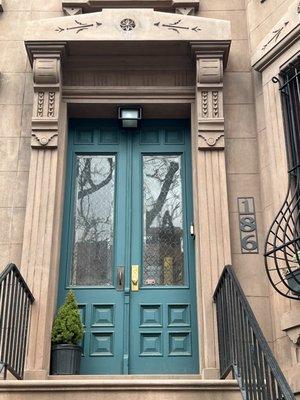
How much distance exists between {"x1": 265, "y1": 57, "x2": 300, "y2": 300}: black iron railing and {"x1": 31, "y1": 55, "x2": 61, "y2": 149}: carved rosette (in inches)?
88.5

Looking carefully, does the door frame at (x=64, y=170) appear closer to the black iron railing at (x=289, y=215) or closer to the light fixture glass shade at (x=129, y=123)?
the light fixture glass shade at (x=129, y=123)

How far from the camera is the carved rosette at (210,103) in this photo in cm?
564

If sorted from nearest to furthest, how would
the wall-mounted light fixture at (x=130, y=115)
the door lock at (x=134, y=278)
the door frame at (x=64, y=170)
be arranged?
1. the door frame at (x=64, y=170)
2. the door lock at (x=134, y=278)
3. the wall-mounted light fixture at (x=130, y=115)

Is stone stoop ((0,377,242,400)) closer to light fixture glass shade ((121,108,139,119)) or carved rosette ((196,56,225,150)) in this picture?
carved rosette ((196,56,225,150))

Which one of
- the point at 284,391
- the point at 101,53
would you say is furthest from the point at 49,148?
the point at 284,391

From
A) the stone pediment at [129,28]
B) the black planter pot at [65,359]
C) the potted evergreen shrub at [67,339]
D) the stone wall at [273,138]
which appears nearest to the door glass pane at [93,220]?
the potted evergreen shrub at [67,339]

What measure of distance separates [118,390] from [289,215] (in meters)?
2.16

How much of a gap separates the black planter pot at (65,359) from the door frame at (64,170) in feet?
0.32

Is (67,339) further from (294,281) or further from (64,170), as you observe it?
(294,281)

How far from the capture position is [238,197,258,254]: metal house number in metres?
5.41

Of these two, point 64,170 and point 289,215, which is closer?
point 289,215

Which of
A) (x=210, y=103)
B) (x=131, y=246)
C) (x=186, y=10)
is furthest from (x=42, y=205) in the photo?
(x=186, y=10)

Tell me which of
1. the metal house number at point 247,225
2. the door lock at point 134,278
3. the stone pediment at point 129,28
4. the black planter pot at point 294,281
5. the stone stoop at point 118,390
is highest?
the stone pediment at point 129,28

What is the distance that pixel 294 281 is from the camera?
4.50 meters
